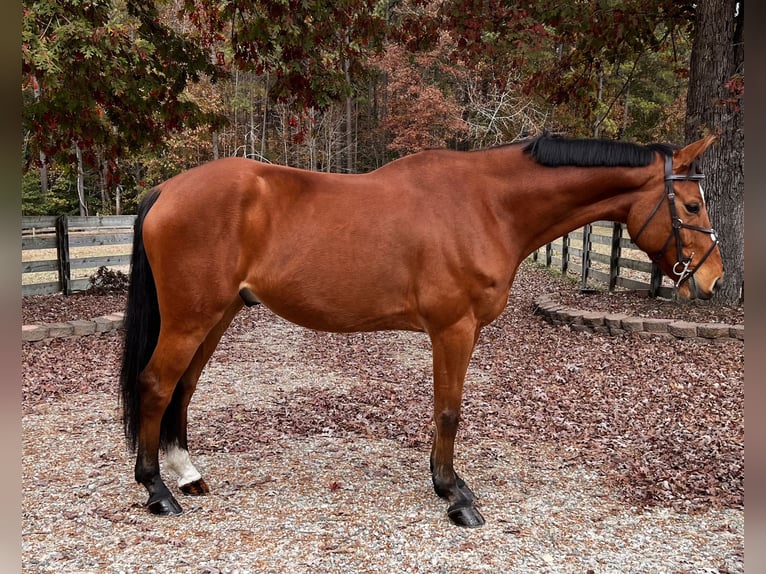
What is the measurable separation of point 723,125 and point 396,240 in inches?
232

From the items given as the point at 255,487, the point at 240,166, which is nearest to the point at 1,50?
the point at 240,166

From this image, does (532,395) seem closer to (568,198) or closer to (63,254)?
(568,198)

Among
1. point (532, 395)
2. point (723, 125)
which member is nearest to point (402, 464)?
point (532, 395)

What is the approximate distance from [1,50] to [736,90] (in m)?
6.62

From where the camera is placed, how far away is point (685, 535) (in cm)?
289

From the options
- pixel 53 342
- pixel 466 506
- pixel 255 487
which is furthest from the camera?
pixel 53 342

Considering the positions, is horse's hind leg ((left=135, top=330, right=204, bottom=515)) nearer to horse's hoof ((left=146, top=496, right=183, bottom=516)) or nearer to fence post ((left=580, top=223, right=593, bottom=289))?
horse's hoof ((left=146, top=496, right=183, bottom=516))

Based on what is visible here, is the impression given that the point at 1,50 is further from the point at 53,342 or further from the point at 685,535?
the point at 53,342

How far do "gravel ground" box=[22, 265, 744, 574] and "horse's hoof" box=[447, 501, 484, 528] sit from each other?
2.6 inches

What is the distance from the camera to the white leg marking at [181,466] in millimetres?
3348

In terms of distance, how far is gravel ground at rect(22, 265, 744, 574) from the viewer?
9.07 feet

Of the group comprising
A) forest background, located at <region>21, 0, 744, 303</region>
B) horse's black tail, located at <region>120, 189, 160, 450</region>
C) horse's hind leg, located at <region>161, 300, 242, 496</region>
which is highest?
forest background, located at <region>21, 0, 744, 303</region>

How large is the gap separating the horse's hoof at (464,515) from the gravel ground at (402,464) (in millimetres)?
65

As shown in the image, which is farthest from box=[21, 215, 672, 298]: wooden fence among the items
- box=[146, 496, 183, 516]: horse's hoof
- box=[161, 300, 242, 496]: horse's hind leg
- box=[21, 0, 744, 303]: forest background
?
box=[146, 496, 183, 516]: horse's hoof
